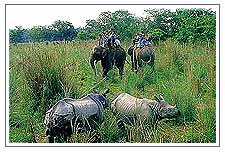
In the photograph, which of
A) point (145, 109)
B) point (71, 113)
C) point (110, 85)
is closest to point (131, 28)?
point (110, 85)

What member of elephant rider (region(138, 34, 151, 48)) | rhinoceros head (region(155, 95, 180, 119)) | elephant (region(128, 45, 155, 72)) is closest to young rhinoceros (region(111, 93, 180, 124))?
rhinoceros head (region(155, 95, 180, 119))

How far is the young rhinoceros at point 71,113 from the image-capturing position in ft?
12.5

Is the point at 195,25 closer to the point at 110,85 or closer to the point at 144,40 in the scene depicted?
the point at 144,40

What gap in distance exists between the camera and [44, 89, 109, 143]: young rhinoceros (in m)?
3.82

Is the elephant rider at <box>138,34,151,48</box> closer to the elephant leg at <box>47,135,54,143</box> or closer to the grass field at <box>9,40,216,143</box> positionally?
the grass field at <box>9,40,216,143</box>

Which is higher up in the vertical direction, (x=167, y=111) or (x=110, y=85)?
(x=110, y=85)

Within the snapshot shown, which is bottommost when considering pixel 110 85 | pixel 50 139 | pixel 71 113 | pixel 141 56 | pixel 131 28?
pixel 50 139

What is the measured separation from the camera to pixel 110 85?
399cm

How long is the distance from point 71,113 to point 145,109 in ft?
1.29

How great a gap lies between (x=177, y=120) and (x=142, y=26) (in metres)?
0.55

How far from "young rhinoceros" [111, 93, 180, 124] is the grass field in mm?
36

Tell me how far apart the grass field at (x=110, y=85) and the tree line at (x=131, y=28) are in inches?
1.7

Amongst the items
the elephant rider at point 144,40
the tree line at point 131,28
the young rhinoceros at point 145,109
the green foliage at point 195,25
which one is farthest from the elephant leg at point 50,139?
the green foliage at point 195,25
